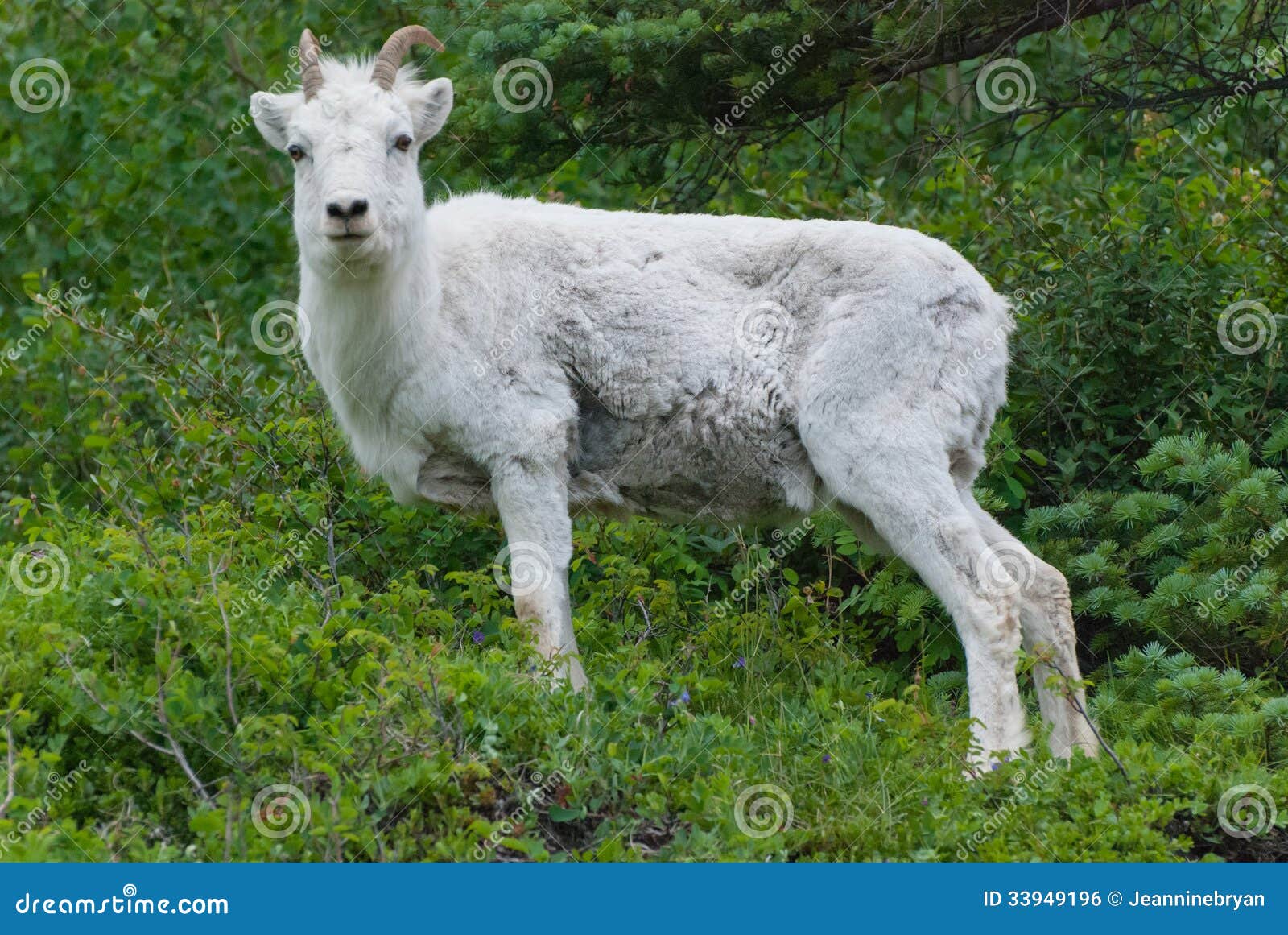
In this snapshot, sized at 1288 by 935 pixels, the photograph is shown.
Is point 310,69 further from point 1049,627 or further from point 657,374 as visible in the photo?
point 1049,627

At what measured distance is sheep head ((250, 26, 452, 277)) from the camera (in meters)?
5.75

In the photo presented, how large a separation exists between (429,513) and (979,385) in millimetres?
2638

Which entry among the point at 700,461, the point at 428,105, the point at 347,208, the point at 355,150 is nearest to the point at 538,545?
the point at 700,461

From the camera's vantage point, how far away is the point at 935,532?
602cm

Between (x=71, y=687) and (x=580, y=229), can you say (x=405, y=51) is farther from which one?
(x=71, y=687)

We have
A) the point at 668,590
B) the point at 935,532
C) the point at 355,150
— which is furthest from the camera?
the point at 668,590

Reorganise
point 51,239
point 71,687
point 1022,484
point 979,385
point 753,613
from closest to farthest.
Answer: point 71,687
point 979,385
point 753,613
point 1022,484
point 51,239

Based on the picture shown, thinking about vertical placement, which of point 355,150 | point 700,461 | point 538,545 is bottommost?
point 538,545

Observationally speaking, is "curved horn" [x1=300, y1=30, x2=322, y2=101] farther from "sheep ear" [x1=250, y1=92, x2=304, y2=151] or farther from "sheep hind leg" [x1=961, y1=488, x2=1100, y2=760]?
"sheep hind leg" [x1=961, y1=488, x2=1100, y2=760]

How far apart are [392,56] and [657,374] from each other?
5.43 ft

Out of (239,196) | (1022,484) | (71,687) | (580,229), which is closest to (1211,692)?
(1022,484)

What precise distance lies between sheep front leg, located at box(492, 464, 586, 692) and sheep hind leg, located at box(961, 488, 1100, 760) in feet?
5.57

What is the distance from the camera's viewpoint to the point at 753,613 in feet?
22.6

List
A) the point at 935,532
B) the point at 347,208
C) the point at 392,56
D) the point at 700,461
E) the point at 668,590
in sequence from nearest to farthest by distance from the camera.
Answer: the point at 347,208
the point at 935,532
the point at 392,56
the point at 700,461
the point at 668,590
